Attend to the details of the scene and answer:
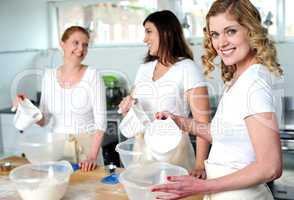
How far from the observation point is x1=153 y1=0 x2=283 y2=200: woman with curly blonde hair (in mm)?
968

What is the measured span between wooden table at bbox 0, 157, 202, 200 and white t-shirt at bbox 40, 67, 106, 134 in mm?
334

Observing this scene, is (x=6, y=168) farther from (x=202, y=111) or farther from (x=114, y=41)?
(x=114, y=41)

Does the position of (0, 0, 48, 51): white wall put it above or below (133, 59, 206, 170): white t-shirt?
above

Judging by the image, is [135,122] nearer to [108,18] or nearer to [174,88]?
[174,88]

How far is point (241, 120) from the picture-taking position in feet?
3.38

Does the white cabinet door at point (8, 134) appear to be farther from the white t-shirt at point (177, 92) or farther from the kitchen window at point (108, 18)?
the white t-shirt at point (177, 92)

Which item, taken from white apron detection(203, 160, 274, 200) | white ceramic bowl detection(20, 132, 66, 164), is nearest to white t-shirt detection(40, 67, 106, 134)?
white ceramic bowl detection(20, 132, 66, 164)

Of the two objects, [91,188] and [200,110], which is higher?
[200,110]

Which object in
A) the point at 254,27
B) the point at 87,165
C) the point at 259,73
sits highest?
the point at 254,27

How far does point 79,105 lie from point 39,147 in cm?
39

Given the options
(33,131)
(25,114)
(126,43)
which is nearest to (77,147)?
(25,114)

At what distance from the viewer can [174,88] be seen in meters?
1.71

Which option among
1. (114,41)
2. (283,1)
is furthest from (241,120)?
(114,41)

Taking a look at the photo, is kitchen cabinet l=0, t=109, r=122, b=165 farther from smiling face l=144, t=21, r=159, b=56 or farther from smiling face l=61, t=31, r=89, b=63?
smiling face l=144, t=21, r=159, b=56
